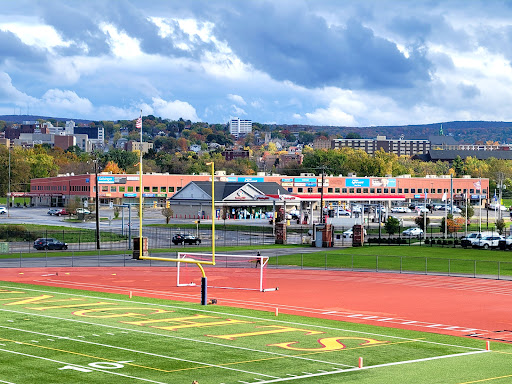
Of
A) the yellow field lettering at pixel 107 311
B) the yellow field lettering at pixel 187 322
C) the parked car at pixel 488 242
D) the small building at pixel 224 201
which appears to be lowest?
the yellow field lettering at pixel 187 322

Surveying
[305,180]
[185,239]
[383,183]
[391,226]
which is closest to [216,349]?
[185,239]

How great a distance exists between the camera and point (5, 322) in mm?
32469

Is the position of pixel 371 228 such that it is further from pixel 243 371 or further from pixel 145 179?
pixel 243 371

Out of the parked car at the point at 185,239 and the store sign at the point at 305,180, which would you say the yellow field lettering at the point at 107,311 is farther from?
the store sign at the point at 305,180

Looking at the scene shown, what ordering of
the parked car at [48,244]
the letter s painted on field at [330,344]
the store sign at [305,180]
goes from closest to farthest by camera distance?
the letter s painted on field at [330,344], the parked car at [48,244], the store sign at [305,180]

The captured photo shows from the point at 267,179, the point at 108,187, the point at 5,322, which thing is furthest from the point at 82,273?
the point at 267,179

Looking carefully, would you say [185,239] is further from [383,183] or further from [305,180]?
[383,183]

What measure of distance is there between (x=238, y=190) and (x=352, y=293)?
257 ft

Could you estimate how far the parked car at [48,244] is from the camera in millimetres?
79312

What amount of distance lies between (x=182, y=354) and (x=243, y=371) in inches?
128

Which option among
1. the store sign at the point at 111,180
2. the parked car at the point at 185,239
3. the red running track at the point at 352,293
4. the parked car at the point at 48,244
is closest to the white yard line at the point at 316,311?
the red running track at the point at 352,293

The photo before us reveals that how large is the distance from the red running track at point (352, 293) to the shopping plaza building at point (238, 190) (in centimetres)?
4763

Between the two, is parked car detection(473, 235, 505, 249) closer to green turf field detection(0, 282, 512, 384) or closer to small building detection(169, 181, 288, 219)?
small building detection(169, 181, 288, 219)

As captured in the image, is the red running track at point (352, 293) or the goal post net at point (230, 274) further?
the goal post net at point (230, 274)
